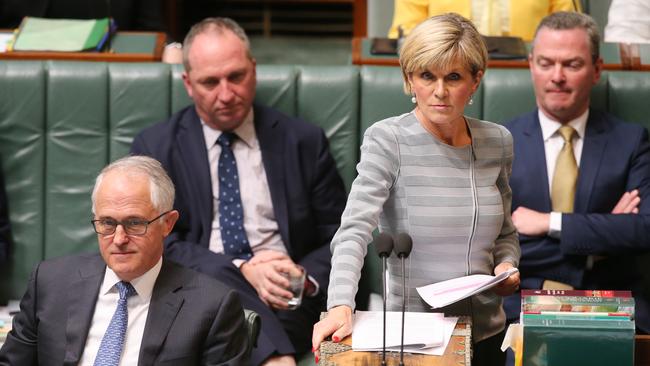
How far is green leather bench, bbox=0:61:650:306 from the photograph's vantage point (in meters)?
3.77

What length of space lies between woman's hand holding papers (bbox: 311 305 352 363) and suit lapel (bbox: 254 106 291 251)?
1.36 meters

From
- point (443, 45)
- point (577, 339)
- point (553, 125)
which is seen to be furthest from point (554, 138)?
point (577, 339)

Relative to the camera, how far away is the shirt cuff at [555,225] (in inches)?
131

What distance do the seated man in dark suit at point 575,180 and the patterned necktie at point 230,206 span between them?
851 millimetres

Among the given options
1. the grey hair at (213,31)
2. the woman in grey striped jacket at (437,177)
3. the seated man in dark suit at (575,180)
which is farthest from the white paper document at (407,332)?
the grey hair at (213,31)

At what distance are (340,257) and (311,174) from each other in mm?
1360

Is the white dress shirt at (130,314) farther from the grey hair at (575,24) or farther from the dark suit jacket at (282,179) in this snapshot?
the grey hair at (575,24)

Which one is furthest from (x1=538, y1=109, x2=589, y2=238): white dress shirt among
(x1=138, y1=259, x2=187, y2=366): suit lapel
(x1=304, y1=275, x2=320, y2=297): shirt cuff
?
(x1=138, y1=259, x2=187, y2=366): suit lapel

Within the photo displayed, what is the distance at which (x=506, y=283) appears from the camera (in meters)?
2.40

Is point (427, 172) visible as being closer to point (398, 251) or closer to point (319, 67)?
point (398, 251)

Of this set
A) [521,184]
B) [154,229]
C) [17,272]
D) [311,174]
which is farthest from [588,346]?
[17,272]

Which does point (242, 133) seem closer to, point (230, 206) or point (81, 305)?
point (230, 206)

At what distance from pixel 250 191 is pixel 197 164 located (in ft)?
0.62

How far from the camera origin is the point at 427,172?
95.5 inches
